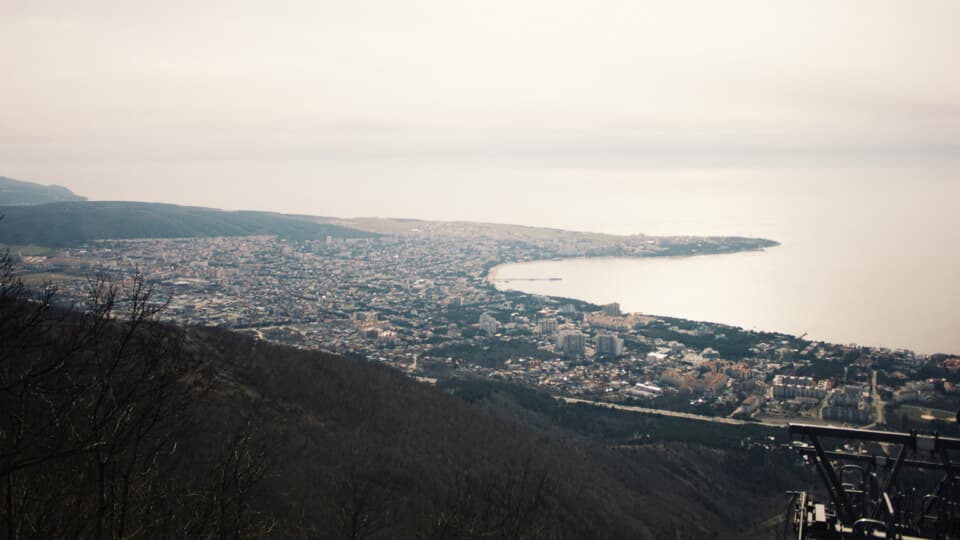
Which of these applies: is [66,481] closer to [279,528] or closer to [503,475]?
[279,528]

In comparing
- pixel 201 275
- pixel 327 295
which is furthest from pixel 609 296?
pixel 201 275

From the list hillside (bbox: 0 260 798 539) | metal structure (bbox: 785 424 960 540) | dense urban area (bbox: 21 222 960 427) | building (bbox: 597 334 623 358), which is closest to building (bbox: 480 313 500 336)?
dense urban area (bbox: 21 222 960 427)

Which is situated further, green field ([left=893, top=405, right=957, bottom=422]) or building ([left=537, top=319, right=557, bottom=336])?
building ([left=537, top=319, right=557, bottom=336])

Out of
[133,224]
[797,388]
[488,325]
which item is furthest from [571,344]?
[133,224]

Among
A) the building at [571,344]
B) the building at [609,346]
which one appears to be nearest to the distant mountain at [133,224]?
the building at [571,344]

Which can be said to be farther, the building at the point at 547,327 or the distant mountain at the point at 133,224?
the distant mountain at the point at 133,224

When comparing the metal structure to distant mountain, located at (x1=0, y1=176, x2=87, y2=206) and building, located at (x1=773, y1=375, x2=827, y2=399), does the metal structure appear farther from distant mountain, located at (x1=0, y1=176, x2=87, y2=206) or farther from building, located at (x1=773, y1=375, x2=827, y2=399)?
distant mountain, located at (x1=0, y1=176, x2=87, y2=206)

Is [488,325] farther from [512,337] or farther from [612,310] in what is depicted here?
[612,310]

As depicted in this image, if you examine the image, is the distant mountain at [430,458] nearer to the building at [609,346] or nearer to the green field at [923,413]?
the green field at [923,413]
